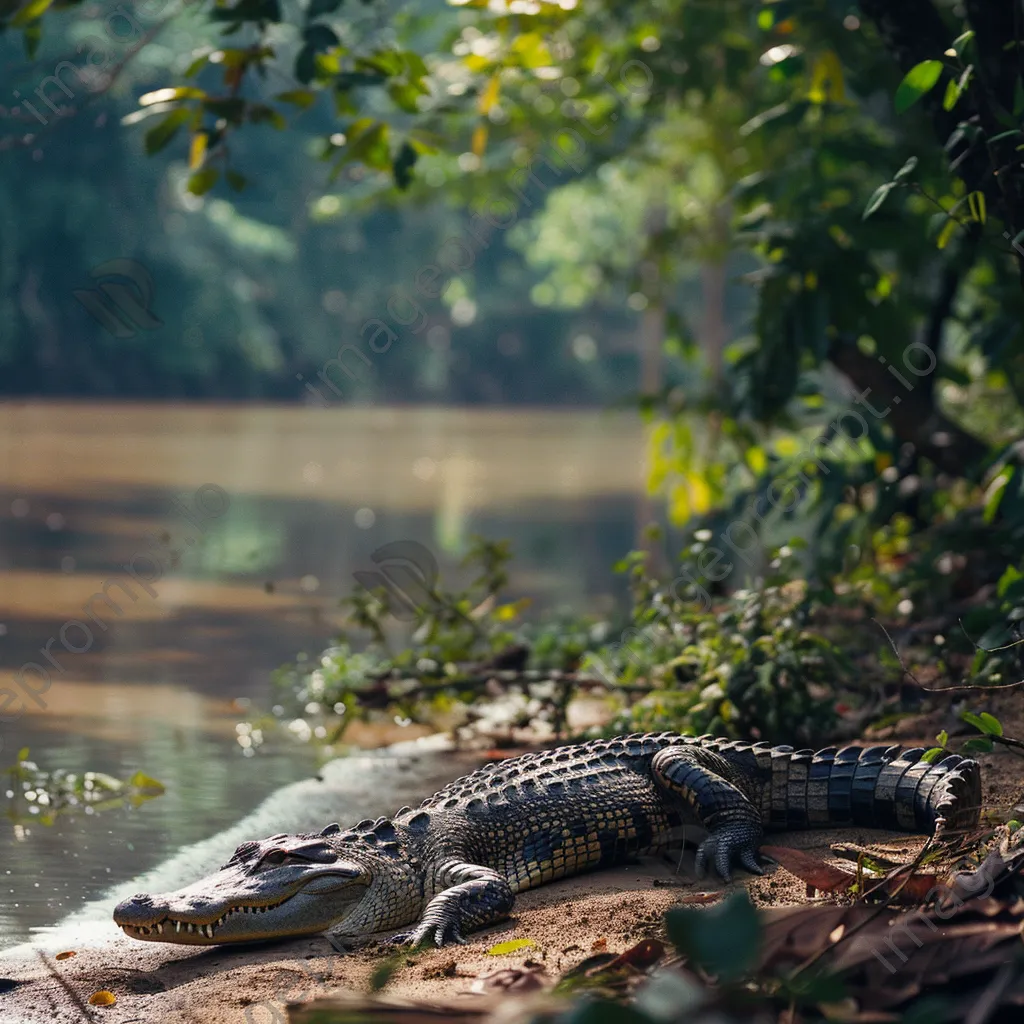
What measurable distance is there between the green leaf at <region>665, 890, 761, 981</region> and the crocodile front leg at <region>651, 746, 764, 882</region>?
203 cm

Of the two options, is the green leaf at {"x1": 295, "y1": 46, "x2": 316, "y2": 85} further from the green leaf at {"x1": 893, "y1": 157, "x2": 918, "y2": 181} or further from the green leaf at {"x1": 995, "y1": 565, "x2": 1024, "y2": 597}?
the green leaf at {"x1": 995, "y1": 565, "x2": 1024, "y2": 597}

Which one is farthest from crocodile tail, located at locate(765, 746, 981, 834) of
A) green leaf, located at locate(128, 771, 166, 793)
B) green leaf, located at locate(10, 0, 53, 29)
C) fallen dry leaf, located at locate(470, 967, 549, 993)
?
green leaf, located at locate(10, 0, 53, 29)

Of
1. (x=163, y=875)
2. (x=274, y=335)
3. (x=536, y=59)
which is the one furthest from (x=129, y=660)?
(x=274, y=335)

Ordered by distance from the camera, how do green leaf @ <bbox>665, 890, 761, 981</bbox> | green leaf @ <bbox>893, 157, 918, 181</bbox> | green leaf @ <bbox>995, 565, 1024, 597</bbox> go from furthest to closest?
green leaf @ <bbox>995, 565, 1024, 597</bbox>, green leaf @ <bbox>893, 157, 918, 181</bbox>, green leaf @ <bbox>665, 890, 761, 981</bbox>

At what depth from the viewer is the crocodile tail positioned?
378 centimetres

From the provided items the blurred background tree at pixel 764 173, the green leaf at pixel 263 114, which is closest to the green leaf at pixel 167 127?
the blurred background tree at pixel 764 173

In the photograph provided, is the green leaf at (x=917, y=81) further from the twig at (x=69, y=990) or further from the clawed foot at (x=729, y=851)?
the twig at (x=69, y=990)

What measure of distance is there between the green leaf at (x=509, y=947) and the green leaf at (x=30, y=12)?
11.1 ft

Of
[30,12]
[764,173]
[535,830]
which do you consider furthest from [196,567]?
[535,830]

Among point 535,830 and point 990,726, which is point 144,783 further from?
point 990,726

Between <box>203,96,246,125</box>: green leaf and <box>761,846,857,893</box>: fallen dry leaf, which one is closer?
<box>761,846,857,893</box>: fallen dry leaf

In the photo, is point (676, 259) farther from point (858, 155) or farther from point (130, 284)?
point (130, 284)

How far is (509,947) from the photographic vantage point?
3160 mm

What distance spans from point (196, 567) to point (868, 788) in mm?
7470
